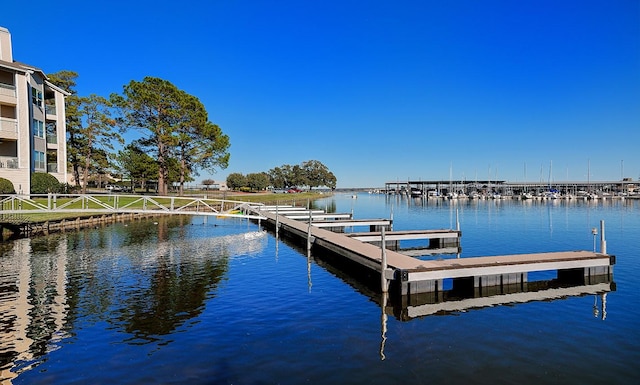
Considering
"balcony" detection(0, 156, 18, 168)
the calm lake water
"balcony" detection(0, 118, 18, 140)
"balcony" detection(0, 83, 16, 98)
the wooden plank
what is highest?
"balcony" detection(0, 83, 16, 98)

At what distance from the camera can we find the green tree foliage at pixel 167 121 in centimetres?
5509

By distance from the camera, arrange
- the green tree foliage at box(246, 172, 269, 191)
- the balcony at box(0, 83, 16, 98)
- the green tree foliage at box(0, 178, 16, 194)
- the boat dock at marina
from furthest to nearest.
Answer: the green tree foliage at box(246, 172, 269, 191) < the balcony at box(0, 83, 16, 98) < the green tree foliage at box(0, 178, 16, 194) < the boat dock at marina

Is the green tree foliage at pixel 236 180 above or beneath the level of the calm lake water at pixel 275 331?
above

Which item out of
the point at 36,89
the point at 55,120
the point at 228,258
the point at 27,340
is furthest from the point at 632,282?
the point at 55,120

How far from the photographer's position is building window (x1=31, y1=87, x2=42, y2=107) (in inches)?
1585

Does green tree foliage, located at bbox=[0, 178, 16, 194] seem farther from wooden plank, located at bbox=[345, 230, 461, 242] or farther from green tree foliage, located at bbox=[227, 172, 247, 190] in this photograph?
green tree foliage, located at bbox=[227, 172, 247, 190]

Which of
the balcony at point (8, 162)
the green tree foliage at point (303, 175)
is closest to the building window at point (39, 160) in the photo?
the balcony at point (8, 162)

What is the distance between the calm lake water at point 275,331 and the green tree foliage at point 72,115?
43260mm

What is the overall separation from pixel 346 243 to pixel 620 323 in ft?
38.2

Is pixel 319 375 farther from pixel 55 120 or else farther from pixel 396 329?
pixel 55 120

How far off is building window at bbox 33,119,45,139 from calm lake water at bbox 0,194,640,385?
85.3ft

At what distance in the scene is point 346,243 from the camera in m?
20.7

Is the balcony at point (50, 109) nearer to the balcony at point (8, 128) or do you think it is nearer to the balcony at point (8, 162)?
the balcony at point (8, 128)

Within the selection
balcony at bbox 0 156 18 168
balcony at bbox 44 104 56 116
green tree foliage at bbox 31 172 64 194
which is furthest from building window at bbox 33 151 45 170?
balcony at bbox 44 104 56 116
